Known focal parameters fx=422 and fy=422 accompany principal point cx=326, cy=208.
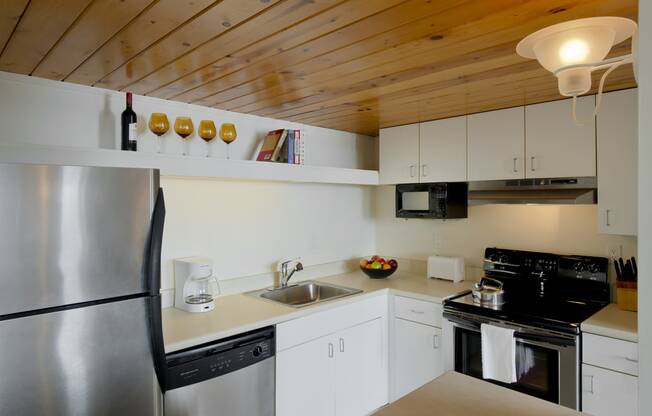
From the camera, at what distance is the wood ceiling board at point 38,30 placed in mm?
1287

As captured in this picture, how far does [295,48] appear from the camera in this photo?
1.63 meters

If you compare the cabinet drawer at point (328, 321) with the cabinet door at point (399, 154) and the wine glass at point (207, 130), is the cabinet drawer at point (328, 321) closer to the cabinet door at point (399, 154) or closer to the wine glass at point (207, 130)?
the cabinet door at point (399, 154)

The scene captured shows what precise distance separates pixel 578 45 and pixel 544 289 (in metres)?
2.15

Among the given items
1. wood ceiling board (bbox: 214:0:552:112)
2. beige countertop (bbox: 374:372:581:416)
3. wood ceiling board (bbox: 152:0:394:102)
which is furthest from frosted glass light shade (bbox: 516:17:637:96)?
beige countertop (bbox: 374:372:581:416)

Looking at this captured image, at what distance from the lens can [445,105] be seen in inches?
103

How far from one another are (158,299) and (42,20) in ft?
3.39

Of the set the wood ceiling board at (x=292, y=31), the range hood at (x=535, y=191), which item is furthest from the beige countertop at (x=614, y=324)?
the wood ceiling board at (x=292, y=31)

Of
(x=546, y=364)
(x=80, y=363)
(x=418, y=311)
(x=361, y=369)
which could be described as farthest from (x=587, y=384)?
(x=80, y=363)

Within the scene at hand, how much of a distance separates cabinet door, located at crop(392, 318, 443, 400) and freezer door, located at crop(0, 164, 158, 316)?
1.86 meters

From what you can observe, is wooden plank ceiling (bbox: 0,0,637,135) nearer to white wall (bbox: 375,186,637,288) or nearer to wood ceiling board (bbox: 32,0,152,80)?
wood ceiling board (bbox: 32,0,152,80)

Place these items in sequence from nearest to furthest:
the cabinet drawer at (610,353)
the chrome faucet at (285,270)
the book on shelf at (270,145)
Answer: the cabinet drawer at (610,353)
the book on shelf at (270,145)
the chrome faucet at (285,270)

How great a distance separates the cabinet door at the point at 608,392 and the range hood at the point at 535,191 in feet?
2.96

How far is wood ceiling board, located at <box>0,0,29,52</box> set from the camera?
50.1 inches

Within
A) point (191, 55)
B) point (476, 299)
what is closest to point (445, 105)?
point (476, 299)
